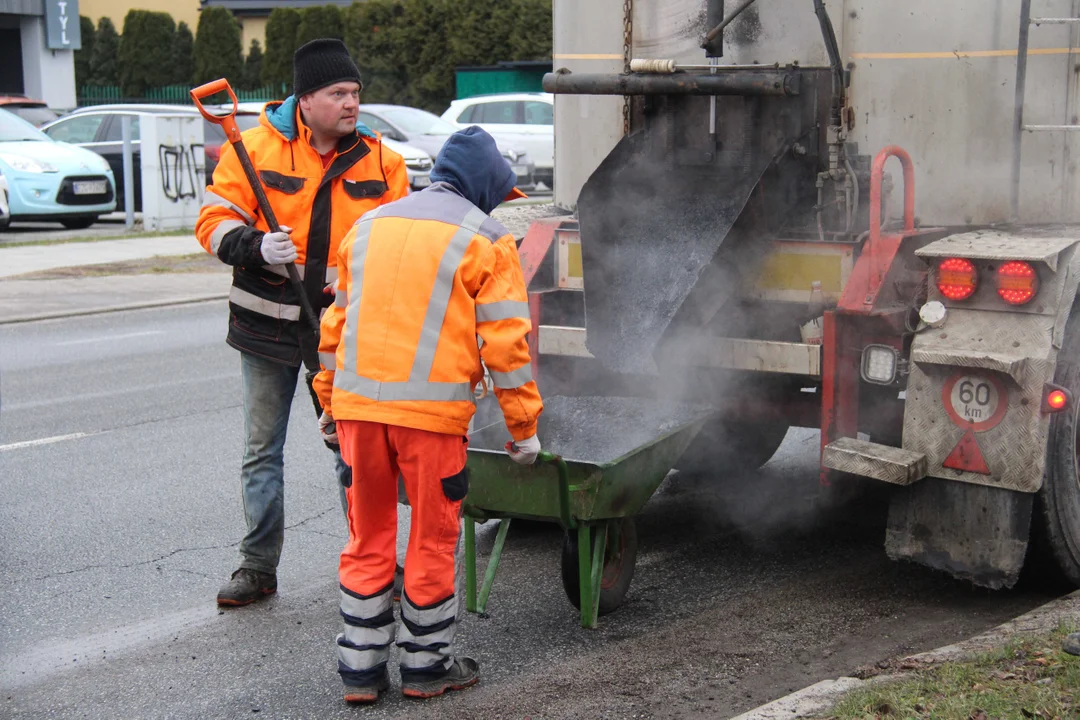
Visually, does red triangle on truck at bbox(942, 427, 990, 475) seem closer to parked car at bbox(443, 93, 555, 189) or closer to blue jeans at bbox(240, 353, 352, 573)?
blue jeans at bbox(240, 353, 352, 573)

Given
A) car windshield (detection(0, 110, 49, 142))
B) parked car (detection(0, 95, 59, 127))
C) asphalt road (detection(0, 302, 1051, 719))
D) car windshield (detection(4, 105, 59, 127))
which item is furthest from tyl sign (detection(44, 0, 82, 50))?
asphalt road (detection(0, 302, 1051, 719))

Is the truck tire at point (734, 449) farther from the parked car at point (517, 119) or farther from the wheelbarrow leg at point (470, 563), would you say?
the parked car at point (517, 119)

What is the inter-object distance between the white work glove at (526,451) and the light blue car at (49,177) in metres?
13.9

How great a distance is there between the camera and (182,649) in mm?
4367

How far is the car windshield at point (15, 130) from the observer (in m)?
17.1

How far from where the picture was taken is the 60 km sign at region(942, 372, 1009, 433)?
4.38 meters

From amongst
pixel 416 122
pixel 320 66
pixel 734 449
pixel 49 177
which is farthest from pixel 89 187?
pixel 320 66

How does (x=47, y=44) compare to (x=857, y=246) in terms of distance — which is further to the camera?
(x=47, y=44)

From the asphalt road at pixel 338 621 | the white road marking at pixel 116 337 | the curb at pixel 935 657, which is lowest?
the asphalt road at pixel 338 621

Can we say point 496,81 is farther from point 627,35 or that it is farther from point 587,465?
point 587,465

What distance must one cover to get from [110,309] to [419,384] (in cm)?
905

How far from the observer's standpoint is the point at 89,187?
17.0m

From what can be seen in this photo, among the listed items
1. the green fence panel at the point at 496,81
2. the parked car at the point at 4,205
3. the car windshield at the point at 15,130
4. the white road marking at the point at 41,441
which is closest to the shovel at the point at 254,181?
the white road marking at the point at 41,441

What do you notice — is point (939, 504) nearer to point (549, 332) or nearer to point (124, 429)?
point (549, 332)
